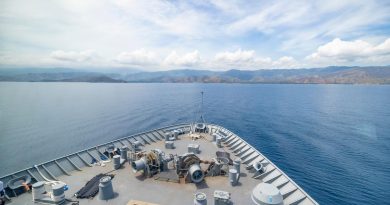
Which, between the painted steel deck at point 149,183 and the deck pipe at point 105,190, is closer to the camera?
the deck pipe at point 105,190

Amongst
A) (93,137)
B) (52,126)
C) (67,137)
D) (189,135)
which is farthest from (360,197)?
(52,126)

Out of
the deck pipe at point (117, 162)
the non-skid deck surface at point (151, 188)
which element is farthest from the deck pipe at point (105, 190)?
the deck pipe at point (117, 162)

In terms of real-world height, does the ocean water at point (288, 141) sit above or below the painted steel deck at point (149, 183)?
below

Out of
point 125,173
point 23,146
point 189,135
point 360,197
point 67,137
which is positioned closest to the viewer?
point 125,173

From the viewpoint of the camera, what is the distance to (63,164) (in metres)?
19.0

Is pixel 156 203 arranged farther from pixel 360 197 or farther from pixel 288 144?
pixel 288 144

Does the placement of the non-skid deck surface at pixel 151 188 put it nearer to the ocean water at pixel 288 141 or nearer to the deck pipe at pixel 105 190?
the deck pipe at pixel 105 190

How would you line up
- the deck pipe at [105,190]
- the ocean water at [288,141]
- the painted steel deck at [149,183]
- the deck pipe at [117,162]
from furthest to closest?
the ocean water at [288,141]
the deck pipe at [117,162]
the painted steel deck at [149,183]
the deck pipe at [105,190]

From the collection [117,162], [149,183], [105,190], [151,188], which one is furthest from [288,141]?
[105,190]

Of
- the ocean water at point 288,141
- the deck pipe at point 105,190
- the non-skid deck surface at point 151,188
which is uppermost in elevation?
the deck pipe at point 105,190

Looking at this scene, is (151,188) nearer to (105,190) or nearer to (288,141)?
(105,190)

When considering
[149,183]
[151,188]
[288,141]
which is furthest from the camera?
[288,141]

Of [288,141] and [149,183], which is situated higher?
[149,183]

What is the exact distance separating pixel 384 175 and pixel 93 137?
5932 centimetres
